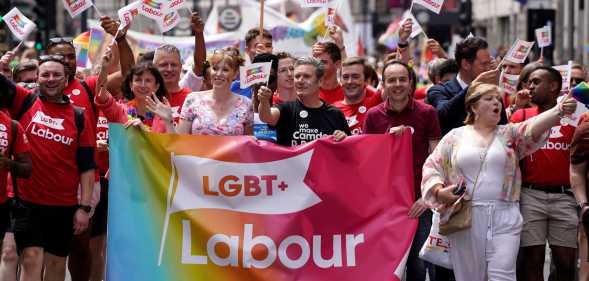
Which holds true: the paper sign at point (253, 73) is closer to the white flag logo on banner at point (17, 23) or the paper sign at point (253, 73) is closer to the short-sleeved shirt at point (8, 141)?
the short-sleeved shirt at point (8, 141)

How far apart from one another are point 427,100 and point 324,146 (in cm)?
213

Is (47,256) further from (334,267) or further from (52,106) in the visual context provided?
(334,267)

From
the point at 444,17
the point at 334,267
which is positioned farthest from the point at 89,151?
the point at 444,17

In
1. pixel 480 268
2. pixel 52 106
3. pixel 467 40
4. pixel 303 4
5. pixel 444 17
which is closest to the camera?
pixel 480 268

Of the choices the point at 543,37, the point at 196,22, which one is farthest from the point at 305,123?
the point at 543,37

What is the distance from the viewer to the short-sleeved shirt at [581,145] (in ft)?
31.0

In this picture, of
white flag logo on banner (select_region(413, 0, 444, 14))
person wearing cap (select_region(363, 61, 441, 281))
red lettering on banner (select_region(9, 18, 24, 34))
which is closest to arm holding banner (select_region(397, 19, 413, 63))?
white flag logo on banner (select_region(413, 0, 444, 14))

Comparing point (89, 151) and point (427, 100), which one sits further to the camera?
point (427, 100)

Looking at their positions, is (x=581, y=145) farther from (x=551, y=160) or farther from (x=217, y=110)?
(x=217, y=110)

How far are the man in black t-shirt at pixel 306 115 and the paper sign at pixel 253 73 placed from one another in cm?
22

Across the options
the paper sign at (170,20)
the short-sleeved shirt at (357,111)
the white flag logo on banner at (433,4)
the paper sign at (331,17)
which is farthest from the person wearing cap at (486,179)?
the paper sign at (331,17)

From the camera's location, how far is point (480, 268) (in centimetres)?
872

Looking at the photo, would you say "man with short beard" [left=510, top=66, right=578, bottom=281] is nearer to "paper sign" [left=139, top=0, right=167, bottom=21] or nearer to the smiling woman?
the smiling woman

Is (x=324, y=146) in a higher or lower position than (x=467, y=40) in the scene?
lower
